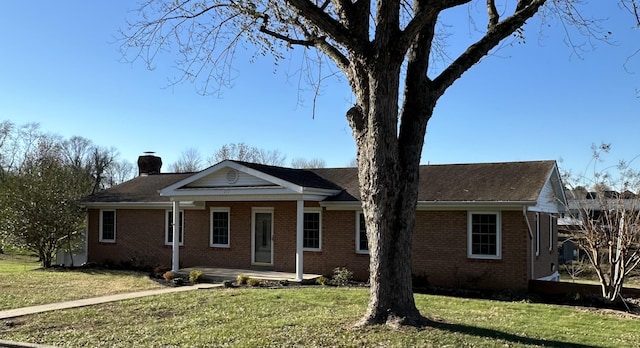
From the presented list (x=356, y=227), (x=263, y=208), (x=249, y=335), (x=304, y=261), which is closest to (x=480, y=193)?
(x=356, y=227)

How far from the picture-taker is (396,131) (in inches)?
357

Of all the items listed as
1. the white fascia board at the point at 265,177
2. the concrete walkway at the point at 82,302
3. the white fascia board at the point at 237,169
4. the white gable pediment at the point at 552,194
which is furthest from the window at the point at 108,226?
the white gable pediment at the point at 552,194

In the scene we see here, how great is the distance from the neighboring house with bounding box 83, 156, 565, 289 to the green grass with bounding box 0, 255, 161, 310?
2229mm

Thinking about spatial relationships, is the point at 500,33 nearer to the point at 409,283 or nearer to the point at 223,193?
the point at 409,283

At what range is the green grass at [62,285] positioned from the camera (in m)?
14.0

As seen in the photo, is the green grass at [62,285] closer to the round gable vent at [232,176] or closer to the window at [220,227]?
the window at [220,227]

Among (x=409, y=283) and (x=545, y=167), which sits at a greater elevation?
(x=545, y=167)

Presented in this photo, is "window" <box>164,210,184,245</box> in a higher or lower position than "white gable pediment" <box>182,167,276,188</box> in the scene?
lower

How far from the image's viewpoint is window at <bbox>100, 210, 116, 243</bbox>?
24.3 m

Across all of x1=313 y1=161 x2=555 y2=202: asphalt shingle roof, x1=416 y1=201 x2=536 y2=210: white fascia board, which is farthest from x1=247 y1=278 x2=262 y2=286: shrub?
x1=416 y1=201 x2=536 y2=210: white fascia board

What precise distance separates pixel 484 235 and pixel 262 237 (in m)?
8.08

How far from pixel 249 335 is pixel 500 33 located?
6.38 m

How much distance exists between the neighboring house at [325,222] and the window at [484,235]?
0.10 feet

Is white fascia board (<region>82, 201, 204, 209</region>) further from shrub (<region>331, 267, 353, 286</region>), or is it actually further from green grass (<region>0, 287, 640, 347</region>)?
green grass (<region>0, 287, 640, 347</region>)
